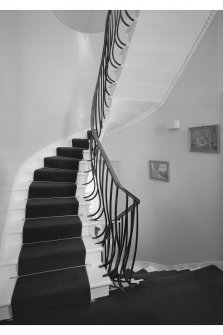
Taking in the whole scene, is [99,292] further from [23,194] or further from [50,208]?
[23,194]

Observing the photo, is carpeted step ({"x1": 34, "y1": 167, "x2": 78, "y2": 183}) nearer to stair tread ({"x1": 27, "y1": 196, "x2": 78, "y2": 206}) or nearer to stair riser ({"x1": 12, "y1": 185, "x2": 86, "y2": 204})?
stair riser ({"x1": 12, "y1": 185, "x2": 86, "y2": 204})

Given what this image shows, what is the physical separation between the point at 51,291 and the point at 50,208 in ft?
3.44

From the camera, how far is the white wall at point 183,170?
2848 millimetres

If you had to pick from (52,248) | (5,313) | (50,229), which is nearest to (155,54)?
(50,229)

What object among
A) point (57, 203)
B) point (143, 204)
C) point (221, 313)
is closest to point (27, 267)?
point (57, 203)

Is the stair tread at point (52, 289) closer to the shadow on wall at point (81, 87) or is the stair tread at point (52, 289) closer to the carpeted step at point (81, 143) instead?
the carpeted step at point (81, 143)

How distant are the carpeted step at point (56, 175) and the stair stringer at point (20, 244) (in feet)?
0.34

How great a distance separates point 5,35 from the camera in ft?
11.3

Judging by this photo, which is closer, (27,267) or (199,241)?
(27,267)

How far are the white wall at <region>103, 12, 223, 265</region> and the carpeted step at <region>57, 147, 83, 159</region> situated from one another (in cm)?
117

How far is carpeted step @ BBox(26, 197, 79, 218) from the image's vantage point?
2469mm
